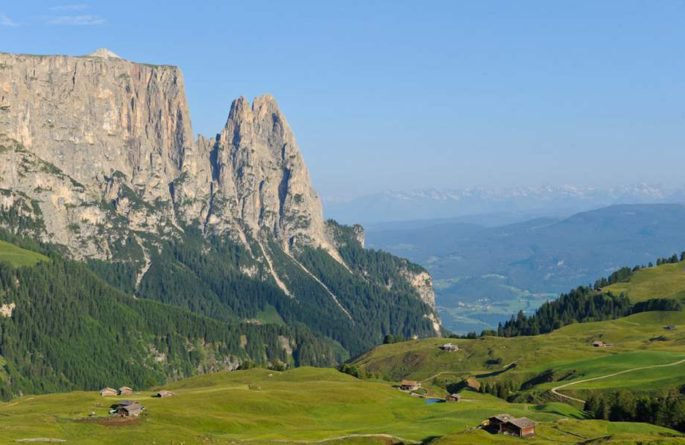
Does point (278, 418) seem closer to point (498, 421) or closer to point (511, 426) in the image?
point (498, 421)

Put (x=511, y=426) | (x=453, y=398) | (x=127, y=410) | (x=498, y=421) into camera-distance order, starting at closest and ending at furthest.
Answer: (x=511, y=426) → (x=498, y=421) → (x=127, y=410) → (x=453, y=398)

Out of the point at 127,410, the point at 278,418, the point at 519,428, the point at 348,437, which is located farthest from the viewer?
the point at 278,418

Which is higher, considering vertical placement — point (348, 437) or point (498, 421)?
point (498, 421)

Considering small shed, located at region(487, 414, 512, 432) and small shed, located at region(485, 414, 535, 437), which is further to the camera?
small shed, located at region(487, 414, 512, 432)

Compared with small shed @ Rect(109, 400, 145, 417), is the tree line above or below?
below

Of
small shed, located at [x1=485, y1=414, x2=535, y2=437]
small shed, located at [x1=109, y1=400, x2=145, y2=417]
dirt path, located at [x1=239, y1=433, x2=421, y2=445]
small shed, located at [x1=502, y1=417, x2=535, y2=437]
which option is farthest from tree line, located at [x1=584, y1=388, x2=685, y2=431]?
small shed, located at [x1=109, y1=400, x2=145, y2=417]

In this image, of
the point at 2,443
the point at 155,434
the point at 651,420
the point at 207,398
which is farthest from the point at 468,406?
the point at 2,443

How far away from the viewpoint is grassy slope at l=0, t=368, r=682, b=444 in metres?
138

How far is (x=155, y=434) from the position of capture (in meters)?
137

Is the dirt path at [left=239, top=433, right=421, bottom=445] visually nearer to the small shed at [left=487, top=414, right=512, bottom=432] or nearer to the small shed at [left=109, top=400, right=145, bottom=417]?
the small shed at [left=487, top=414, right=512, bottom=432]

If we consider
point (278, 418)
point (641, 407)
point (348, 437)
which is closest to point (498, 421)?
point (348, 437)

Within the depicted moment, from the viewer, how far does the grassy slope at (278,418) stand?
138m

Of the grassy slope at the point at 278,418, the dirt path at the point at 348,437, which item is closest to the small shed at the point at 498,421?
the grassy slope at the point at 278,418

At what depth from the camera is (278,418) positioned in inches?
6471
